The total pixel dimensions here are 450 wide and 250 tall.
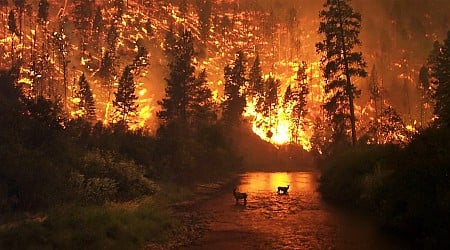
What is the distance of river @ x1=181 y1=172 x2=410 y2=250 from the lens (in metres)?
21.5

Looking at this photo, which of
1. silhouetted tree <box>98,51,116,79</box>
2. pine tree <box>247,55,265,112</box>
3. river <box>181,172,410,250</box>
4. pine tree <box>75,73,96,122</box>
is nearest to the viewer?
river <box>181,172,410,250</box>

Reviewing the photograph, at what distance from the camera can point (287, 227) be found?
2614cm

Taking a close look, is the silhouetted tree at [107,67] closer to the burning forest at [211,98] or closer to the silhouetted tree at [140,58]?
the burning forest at [211,98]

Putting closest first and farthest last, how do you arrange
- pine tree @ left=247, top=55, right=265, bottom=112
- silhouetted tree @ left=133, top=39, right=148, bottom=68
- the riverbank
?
1. the riverbank
2. silhouetted tree @ left=133, top=39, right=148, bottom=68
3. pine tree @ left=247, top=55, right=265, bottom=112

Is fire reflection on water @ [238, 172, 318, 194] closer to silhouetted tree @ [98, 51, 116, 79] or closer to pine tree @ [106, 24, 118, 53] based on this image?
silhouetted tree @ [98, 51, 116, 79]

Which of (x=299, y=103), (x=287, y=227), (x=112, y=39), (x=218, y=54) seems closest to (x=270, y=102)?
(x=299, y=103)

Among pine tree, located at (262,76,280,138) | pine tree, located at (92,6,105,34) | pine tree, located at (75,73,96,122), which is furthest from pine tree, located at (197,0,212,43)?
pine tree, located at (75,73,96,122)

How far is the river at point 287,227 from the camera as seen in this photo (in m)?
21.5

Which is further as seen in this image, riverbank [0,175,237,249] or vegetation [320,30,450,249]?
vegetation [320,30,450,249]

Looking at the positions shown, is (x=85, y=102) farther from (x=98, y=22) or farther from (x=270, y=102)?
(x=270, y=102)

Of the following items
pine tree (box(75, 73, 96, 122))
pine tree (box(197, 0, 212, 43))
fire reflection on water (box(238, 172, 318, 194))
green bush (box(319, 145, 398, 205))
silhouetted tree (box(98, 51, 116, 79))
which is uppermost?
pine tree (box(197, 0, 212, 43))

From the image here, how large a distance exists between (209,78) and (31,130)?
362 feet

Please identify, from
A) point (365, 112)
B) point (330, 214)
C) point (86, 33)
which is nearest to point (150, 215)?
point (330, 214)

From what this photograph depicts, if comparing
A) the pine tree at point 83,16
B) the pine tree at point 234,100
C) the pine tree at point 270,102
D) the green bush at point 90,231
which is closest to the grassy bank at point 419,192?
the green bush at point 90,231
